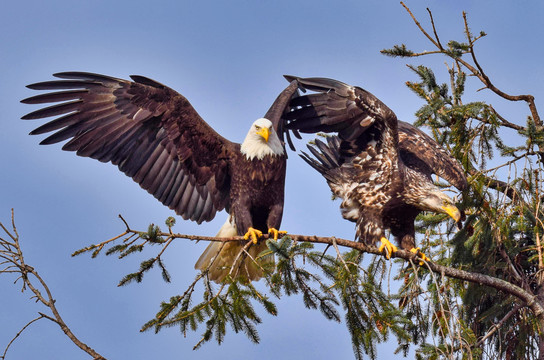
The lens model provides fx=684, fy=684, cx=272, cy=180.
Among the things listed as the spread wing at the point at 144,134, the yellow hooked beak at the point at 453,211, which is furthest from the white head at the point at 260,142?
the yellow hooked beak at the point at 453,211

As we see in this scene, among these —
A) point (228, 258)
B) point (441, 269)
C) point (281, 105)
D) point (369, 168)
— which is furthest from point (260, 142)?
point (441, 269)

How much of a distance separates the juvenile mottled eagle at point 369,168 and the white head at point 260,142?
0.32 metres

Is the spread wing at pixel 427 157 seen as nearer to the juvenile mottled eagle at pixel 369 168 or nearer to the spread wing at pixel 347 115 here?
the juvenile mottled eagle at pixel 369 168

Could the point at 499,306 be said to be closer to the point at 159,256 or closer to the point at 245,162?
the point at 245,162

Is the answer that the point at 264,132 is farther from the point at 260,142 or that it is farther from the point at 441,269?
the point at 441,269

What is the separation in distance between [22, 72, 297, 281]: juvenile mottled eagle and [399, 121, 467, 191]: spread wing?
1.46 meters

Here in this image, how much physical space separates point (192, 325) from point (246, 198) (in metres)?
1.73

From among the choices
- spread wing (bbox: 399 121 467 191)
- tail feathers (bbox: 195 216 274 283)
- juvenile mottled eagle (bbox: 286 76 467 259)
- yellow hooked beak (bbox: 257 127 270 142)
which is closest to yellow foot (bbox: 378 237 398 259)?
juvenile mottled eagle (bbox: 286 76 467 259)

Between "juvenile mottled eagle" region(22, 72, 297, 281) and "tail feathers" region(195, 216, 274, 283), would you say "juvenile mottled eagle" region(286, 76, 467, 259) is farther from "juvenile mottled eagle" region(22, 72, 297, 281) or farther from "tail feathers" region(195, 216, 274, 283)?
"tail feathers" region(195, 216, 274, 283)

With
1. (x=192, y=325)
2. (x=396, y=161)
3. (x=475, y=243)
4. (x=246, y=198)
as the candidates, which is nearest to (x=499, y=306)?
(x=475, y=243)

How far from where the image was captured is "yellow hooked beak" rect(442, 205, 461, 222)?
5930 mm

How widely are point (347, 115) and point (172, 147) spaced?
1.76 meters

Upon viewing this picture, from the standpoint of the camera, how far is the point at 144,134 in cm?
679

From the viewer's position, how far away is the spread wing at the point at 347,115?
6.44 m
